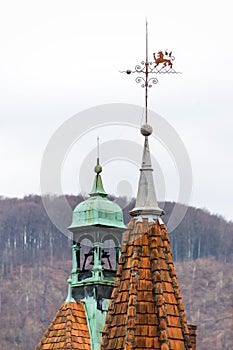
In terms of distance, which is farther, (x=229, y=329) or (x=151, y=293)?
(x=229, y=329)

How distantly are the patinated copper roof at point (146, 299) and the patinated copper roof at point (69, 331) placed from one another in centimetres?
1192

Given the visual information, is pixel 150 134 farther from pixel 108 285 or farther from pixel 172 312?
pixel 108 285

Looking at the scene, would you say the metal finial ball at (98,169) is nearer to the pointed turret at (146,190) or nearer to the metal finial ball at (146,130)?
the pointed turret at (146,190)

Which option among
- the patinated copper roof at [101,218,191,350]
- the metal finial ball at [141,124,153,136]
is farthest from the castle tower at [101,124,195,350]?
the metal finial ball at [141,124,153,136]

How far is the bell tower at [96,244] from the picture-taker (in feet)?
233

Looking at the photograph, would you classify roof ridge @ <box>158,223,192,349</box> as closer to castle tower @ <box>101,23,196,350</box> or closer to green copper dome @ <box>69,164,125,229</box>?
castle tower @ <box>101,23,196,350</box>

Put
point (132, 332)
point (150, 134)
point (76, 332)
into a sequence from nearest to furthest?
point (132, 332)
point (150, 134)
point (76, 332)

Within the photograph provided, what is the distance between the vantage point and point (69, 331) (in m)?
69.4

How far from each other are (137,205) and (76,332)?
1305 cm

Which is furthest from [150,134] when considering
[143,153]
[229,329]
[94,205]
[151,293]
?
[229,329]

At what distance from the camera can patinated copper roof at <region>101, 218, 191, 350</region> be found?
5519 centimetres

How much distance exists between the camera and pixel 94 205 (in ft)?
236

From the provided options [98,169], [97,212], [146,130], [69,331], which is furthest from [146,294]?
[98,169]

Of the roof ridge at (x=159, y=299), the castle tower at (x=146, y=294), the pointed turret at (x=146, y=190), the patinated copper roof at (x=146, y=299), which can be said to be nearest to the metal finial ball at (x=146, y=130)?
the pointed turret at (x=146, y=190)
